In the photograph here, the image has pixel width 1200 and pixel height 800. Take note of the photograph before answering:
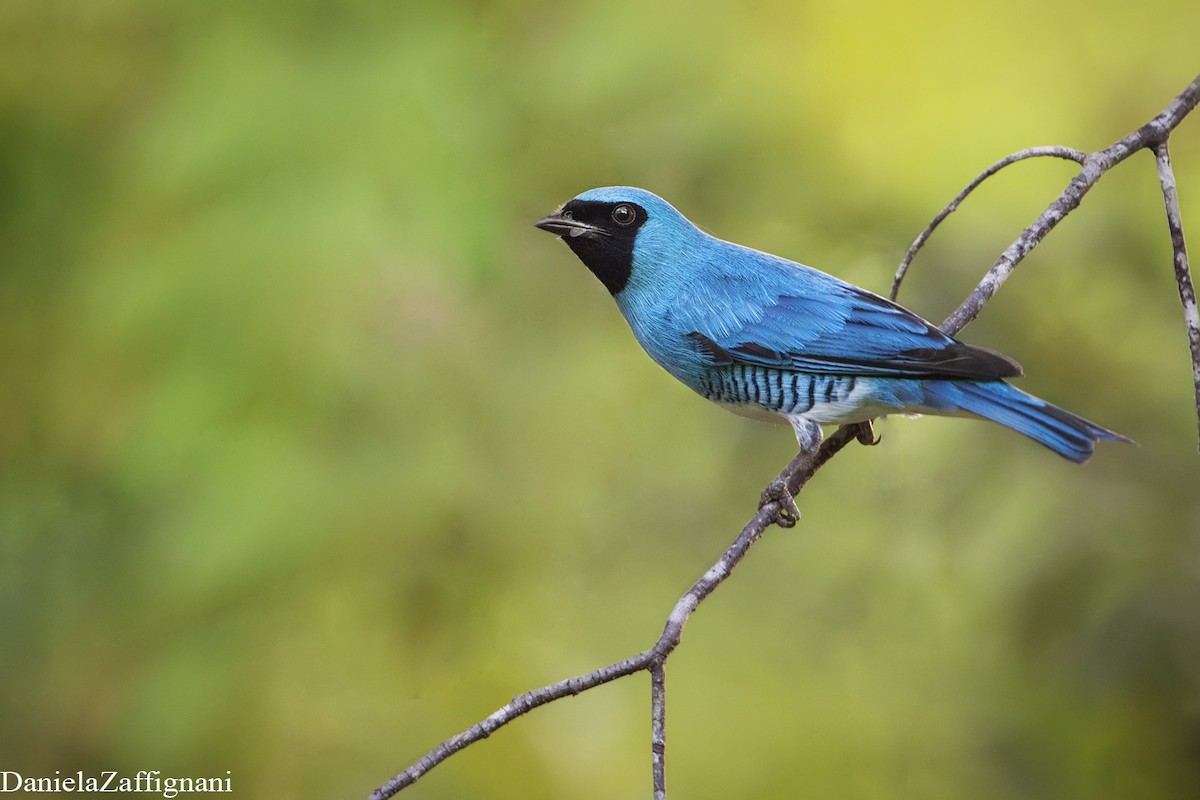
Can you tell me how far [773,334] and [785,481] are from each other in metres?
0.71

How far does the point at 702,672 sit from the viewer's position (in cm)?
491

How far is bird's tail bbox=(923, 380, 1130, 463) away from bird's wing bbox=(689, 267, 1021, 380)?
7cm

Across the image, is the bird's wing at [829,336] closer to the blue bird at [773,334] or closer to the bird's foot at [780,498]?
the blue bird at [773,334]

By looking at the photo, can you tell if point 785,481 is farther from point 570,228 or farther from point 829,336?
point 570,228

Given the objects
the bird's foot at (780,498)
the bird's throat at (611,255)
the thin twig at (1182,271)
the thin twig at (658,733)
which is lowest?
the thin twig at (658,733)

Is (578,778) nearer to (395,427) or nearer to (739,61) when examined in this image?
(395,427)

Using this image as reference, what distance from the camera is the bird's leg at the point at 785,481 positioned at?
378cm

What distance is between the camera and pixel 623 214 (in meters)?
4.53

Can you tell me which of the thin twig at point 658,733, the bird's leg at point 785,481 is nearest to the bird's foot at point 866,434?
the bird's leg at point 785,481

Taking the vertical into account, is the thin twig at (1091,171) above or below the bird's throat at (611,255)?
below

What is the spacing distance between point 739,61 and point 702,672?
112 inches

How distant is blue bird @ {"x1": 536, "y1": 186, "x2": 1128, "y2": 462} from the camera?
3895 mm

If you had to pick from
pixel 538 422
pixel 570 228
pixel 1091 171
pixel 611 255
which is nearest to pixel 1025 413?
pixel 1091 171

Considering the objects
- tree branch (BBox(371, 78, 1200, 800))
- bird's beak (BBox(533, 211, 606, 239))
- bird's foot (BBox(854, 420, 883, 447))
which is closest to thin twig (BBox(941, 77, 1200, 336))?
tree branch (BBox(371, 78, 1200, 800))
